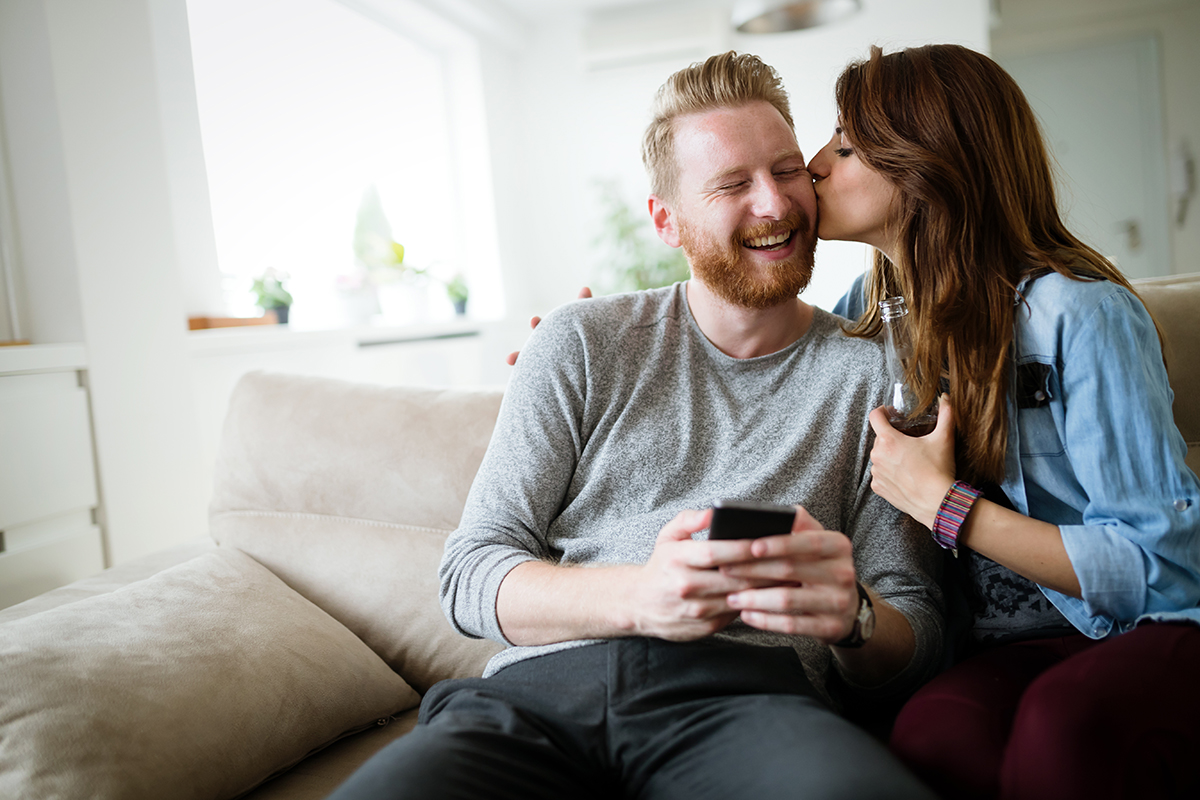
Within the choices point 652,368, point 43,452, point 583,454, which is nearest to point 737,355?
point 652,368

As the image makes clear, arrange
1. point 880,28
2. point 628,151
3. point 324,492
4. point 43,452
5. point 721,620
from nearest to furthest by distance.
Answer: point 721,620, point 324,492, point 43,452, point 880,28, point 628,151

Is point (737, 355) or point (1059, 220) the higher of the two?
point (1059, 220)

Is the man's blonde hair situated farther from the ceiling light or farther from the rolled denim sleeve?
the ceiling light

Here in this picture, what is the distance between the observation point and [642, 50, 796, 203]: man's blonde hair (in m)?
1.44

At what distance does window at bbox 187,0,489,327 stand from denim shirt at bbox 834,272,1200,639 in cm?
295

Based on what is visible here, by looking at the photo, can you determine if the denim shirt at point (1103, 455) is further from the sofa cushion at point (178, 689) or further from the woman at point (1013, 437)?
the sofa cushion at point (178, 689)

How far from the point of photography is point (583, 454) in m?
1.32

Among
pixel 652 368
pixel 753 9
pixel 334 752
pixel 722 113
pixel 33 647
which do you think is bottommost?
pixel 334 752

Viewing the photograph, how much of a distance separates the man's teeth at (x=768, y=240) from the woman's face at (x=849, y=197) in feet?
0.27

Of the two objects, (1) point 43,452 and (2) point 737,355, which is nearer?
(2) point 737,355

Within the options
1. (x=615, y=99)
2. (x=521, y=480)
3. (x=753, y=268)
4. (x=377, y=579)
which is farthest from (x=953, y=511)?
(x=615, y=99)

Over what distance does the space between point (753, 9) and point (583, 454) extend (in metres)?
2.31

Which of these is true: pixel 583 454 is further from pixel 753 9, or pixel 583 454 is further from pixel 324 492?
pixel 753 9

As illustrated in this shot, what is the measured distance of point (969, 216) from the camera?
1.23m
